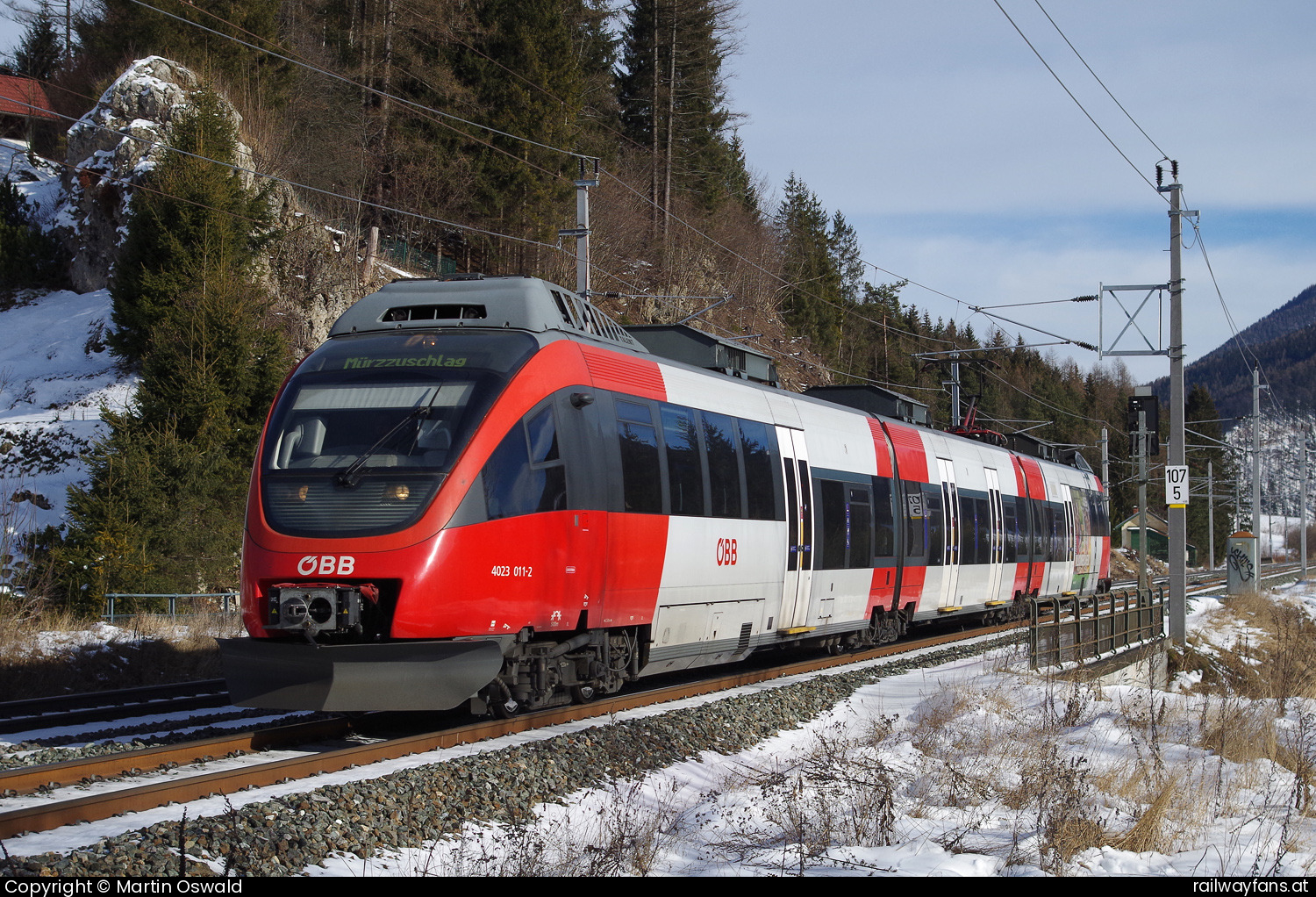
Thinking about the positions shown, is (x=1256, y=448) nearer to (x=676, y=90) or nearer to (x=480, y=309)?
(x=676, y=90)

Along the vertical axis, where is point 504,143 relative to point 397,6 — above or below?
below

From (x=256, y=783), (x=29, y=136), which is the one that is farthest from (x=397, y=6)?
(x=256, y=783)

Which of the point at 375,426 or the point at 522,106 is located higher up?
the point at 522,106

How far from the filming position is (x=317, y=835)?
20.0 ft


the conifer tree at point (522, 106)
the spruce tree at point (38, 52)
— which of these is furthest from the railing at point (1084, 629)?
the spruce tree at point (38, 52)

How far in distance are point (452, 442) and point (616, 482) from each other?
6.93 feet

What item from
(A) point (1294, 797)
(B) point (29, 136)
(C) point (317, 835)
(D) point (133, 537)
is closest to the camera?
(C) point (317, 835)

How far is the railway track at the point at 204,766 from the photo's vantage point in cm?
639

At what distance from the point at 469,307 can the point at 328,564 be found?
124 inches

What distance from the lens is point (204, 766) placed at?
810cm

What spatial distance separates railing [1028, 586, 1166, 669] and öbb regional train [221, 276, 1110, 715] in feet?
10.4

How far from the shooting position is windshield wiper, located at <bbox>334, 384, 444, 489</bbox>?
28.8ft

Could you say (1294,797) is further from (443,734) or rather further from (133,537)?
(133,537)

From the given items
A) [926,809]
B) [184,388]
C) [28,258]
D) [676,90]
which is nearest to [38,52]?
[28,258]
